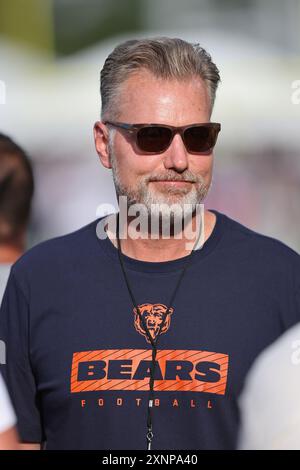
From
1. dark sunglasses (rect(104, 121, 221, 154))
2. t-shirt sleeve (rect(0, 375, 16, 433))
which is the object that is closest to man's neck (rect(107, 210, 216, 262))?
dark sunglasses (rect(104, 121, 221, 154))

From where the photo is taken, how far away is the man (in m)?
1.96

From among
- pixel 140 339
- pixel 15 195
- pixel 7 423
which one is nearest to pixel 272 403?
pixel 140 339

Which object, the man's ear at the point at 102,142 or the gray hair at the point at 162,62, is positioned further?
the man's ear at the point at 102,142

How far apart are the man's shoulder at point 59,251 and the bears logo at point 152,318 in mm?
268

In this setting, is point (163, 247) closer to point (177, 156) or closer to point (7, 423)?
point (177, 156)

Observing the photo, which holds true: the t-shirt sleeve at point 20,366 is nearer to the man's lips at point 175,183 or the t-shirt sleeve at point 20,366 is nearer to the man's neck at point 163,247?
the man's neck at point 163,247

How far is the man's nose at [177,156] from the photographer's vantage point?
2000 mm

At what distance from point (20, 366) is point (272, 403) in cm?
69

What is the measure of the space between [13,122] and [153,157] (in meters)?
1.07

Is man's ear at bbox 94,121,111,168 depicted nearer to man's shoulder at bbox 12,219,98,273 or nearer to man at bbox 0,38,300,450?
man at bbox 0,38,300,450

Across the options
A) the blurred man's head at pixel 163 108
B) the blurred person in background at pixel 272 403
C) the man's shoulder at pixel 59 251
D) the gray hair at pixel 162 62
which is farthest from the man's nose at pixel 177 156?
the blurred person in background at pixel 272 403

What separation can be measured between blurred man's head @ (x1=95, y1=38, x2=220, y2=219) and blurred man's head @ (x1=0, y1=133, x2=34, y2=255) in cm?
91

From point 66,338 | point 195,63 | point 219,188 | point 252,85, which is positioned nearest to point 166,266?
point 66,338

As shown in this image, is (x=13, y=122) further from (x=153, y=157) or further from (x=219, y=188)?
(x=153, y=157)
